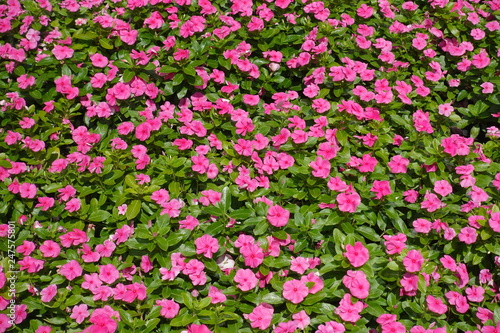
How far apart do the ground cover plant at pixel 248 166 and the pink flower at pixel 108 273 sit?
1 cm

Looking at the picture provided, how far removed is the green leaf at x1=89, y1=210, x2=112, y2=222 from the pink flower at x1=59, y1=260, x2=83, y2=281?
0.28m

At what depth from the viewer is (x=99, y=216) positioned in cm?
274

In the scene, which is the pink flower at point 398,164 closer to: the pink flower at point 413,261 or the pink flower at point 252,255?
the pink flower at point 413,261

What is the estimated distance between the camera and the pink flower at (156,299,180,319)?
7.76ft

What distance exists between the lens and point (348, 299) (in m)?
2.39

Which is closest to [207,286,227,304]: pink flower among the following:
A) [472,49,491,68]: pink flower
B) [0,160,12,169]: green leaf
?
[0,160,12,169]: green leaf

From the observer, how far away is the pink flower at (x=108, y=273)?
2486mm

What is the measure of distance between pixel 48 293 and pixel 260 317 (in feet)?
3.61

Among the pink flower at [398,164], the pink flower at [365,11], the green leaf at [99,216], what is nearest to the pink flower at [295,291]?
the pink flower at [398,164]

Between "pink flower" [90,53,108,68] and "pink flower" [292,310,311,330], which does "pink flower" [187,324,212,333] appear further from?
"pink flower" [90,53,108,68]

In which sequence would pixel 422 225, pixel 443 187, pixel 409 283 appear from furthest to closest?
pixel 443 187, pixel 422 225, pixel 409 283

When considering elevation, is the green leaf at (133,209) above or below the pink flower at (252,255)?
above

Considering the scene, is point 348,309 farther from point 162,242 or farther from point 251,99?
point 251,99

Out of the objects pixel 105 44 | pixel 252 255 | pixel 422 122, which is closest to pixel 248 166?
pixel 252 255
